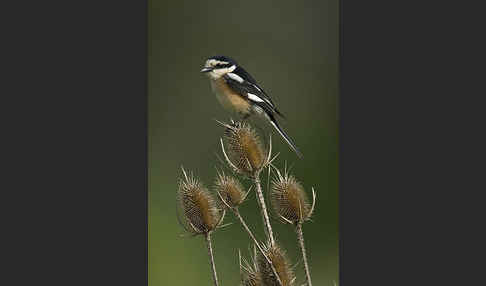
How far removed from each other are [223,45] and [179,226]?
148cm

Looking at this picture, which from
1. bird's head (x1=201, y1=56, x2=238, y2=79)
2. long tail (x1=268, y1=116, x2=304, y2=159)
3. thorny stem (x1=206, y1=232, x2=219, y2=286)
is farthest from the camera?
bird's head (x1=201, y1=56, x2=238, y2=79)

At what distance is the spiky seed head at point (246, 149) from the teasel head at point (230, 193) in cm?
12

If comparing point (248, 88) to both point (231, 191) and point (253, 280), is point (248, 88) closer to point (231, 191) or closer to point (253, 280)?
point (231, 191)

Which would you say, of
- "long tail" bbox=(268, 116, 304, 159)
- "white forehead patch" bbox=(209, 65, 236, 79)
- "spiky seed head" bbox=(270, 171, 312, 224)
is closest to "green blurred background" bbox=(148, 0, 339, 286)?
"long tail" bbox=(268, 116, 304, 159)

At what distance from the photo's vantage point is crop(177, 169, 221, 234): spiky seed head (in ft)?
16.5

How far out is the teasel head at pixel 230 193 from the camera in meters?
5.14

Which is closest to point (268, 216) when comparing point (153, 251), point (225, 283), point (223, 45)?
point (225, 283)

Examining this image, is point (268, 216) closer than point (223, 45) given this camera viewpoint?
Yes

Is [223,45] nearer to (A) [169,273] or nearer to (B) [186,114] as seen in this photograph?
(B) [186,114]

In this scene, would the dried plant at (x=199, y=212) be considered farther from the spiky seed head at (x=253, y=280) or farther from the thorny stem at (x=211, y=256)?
the spiky seed head at (x=253, y=280)

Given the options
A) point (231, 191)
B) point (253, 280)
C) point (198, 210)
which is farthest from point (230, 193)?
point (253, 280)

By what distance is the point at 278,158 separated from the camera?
5582mm

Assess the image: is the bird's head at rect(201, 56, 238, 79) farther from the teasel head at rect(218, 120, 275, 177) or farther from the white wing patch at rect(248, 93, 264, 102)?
the teasel head at rect(218, 120, 275, 177)

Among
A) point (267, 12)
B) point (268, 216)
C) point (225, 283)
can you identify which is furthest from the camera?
point (267, 12)
